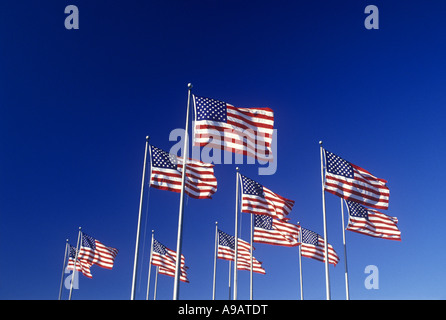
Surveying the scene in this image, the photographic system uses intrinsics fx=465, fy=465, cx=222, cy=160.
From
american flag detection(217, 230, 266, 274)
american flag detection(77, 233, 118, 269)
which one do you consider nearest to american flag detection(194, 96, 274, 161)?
american flag detection(217, 230, 266, 274)

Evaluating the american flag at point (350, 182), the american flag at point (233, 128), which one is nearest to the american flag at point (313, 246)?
the american flag at point (350, 182)

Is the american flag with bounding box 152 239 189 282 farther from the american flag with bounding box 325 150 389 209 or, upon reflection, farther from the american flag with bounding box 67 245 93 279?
the american flag with bounding box 325 150 389 209

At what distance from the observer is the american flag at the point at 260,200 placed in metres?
29.1

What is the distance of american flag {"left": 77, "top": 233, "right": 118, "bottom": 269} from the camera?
127 feet

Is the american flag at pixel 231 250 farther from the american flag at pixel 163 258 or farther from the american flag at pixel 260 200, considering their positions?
the american flag at pixel 260 200

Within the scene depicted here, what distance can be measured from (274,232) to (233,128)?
533 inches

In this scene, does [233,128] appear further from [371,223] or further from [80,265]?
[80,265]

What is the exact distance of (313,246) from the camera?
37.8m

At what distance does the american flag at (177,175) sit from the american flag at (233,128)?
3876mm

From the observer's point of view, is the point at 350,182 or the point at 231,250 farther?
the point at 231,250

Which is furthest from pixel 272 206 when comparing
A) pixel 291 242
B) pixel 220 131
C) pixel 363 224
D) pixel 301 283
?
pixel 301 283

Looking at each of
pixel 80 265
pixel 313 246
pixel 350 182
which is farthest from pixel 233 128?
pixel 80 265
